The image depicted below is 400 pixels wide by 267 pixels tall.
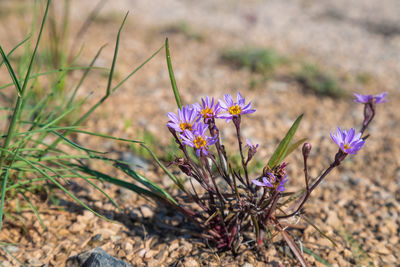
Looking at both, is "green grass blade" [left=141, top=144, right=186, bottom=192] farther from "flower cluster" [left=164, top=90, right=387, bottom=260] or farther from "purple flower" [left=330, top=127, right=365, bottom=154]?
"purple flower" [left=330, top=127, right=365, bottom=154]

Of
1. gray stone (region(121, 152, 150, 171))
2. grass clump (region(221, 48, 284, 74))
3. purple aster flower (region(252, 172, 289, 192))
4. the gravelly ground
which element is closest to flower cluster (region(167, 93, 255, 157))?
purple aster flower (region(252, 172, 289, 192))

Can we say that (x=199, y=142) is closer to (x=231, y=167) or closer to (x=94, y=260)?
(x=231, y=167)

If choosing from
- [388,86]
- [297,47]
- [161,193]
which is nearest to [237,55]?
[297,47]

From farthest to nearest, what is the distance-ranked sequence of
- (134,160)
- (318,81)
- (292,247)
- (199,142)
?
(318,81)
(134,160)
(292,247)
(199,142)

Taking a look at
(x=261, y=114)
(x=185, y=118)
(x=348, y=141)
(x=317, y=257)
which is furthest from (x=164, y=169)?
(x=261, y=114)

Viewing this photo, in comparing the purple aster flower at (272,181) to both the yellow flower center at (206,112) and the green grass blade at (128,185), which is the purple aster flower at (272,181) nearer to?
the yellow flower center at (206,112)

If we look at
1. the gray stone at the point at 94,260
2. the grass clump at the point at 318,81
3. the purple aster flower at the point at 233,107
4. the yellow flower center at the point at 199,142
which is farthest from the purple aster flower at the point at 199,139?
the grass clump at the point at 318,81
